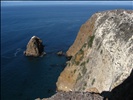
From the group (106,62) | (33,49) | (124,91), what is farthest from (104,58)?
(33,49)

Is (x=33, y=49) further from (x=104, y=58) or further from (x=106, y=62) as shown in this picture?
(x=106, y=62)

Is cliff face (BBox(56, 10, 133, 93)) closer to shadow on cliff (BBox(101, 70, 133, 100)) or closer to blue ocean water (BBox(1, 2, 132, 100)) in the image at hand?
shadow on cliff (BBox(101, 70, 133, 100))

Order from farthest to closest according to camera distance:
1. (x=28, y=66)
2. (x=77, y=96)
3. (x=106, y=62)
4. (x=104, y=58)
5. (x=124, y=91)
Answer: (x=28, y=66) < (x=104, y=58) < (x=106, y=62) < (x=124, y=91) < (x=77, y=96)

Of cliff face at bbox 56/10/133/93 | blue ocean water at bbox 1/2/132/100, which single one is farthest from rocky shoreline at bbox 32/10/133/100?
blue ocean water at bbox 1/2/132/100

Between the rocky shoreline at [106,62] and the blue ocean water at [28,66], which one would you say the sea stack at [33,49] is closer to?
the blue ocean water at [28,66]

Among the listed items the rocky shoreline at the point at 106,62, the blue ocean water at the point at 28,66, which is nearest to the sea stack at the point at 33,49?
the blue ocean water at the point at 28,66

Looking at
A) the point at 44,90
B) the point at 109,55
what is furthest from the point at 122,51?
the point at 44,90

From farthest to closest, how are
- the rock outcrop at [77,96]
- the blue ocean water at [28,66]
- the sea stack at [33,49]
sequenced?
the sea stack at [33,49], the blue ocean water at [28,66], the rock outcrop at [77,96]

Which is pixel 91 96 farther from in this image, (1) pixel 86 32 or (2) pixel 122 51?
(1) pixel 86 32
